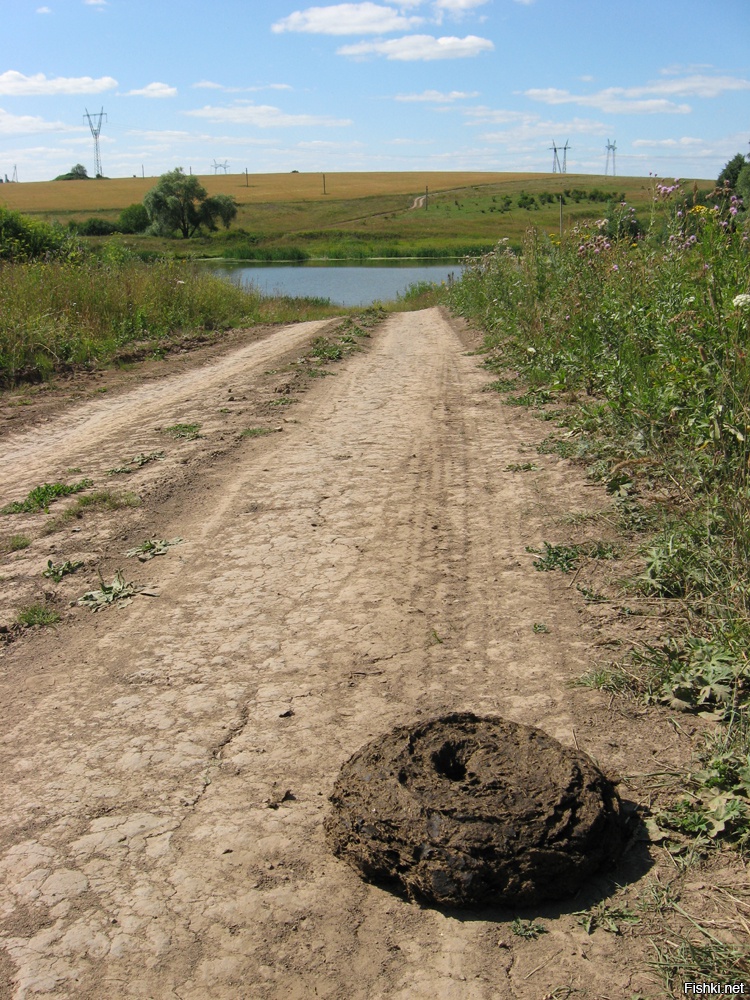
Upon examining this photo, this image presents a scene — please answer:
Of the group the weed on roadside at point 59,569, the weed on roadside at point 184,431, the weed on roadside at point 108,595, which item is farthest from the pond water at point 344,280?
the weed on roadside at point 108,595

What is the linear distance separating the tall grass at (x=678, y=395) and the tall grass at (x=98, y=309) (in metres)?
7.05

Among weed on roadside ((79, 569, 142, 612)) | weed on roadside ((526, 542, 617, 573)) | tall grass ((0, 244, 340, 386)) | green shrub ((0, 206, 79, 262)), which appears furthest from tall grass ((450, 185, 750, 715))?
green shrub ((0, 206, 79, 262))

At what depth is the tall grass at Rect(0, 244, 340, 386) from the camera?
39.8 feet

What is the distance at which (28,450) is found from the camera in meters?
8.35

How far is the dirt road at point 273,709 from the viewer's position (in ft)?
7.63

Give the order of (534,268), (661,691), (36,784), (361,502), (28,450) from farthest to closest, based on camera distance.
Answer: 1. (534,268)
2. (28,450)
3. (361,502)
4. (661,691)
5. (36,784)

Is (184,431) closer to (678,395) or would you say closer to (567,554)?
(567,554)

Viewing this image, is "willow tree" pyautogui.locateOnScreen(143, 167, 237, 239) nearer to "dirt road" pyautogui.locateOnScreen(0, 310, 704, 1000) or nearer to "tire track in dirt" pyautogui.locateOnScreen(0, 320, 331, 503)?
"tire track in dirt" pyautogui.locateOnScreen(0, 320, 331, 503)

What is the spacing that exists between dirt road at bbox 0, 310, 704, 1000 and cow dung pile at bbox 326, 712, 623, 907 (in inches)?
3.2

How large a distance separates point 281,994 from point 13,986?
72cm

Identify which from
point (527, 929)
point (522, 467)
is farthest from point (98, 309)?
point (527, 929)

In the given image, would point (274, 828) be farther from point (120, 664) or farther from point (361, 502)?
A: point (361, 502)

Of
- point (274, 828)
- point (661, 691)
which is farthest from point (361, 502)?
point (274, 828)

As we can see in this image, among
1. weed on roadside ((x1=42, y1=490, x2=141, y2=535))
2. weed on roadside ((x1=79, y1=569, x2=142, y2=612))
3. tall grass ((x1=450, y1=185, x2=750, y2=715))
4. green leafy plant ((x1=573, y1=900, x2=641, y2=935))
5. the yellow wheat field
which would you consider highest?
the yellow wheat field
